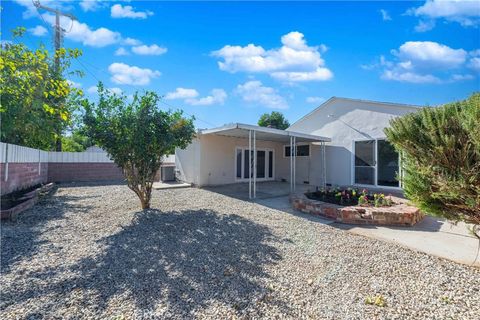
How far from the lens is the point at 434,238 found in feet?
15.7

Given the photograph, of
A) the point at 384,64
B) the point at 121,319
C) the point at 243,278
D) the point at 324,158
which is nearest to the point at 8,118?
the point at 121,319

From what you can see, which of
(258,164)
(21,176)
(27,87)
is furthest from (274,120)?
(27,87)

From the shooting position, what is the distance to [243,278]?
3.23 metres

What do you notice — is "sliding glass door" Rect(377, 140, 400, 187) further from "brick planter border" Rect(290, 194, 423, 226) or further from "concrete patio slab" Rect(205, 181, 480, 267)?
"brick planter border" Rect(290, 194, 423, 226)

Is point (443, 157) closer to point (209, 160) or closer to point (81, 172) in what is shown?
point (209, 160)

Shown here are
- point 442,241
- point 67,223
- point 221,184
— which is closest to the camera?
point 442,241

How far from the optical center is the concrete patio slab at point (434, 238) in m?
3.98

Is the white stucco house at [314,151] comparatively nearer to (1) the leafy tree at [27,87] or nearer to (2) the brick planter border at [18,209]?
(1) the leafy tree at [27,87]

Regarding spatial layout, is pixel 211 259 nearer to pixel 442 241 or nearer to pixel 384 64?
pixel 442 241

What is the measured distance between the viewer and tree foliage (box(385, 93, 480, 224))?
8.78ft

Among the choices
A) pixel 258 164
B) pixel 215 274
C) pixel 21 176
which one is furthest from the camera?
pixel 258 164

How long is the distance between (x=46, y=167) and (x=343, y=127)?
49.4ft

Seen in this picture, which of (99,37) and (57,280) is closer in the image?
(57,280)

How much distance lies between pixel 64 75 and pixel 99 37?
381 centimetres
